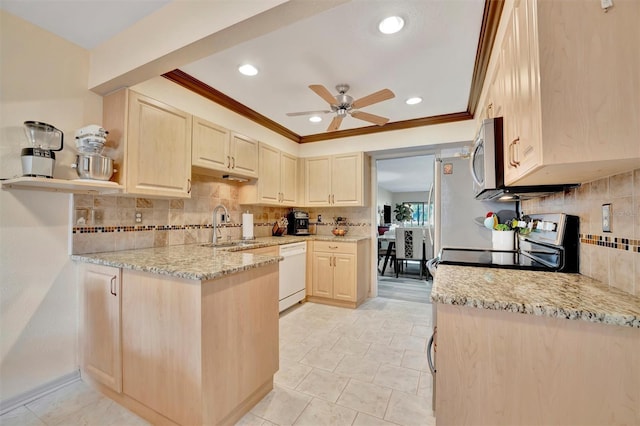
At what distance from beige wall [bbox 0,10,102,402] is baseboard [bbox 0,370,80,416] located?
21 mm

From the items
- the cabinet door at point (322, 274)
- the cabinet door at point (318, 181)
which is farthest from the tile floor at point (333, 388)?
the cabinet door at point (318, 181)

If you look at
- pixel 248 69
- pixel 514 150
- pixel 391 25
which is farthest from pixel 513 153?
pixel 248 69

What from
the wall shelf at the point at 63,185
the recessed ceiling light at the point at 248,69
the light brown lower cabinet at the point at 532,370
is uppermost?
the recessed ceiling light at the point at 248,69

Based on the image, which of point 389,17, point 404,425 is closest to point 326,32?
point 389,17

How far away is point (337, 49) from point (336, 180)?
2.04m

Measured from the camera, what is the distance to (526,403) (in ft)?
2.96

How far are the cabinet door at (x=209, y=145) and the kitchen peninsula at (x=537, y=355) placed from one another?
2316 mm

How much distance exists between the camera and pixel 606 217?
3.68ft

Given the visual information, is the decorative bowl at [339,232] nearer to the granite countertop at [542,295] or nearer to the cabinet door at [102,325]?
the granite countertop at [542,295]

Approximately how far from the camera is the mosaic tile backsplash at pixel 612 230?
977 mm

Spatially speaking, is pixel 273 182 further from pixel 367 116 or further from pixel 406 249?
pixel 406 249

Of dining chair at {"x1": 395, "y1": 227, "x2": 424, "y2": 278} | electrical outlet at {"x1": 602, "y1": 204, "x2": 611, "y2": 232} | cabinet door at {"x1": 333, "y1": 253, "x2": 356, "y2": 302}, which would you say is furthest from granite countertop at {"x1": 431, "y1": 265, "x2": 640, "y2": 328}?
dining chair at {"x1": 395, "y1": 227, "x2": 424, "y2": 278}

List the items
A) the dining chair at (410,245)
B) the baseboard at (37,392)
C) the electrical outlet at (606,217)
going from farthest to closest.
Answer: the dining chair at (410,245) < the baseboard at (37,392) < the electrical outlet at (606,217)

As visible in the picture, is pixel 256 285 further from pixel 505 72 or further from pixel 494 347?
pixel 505 72
